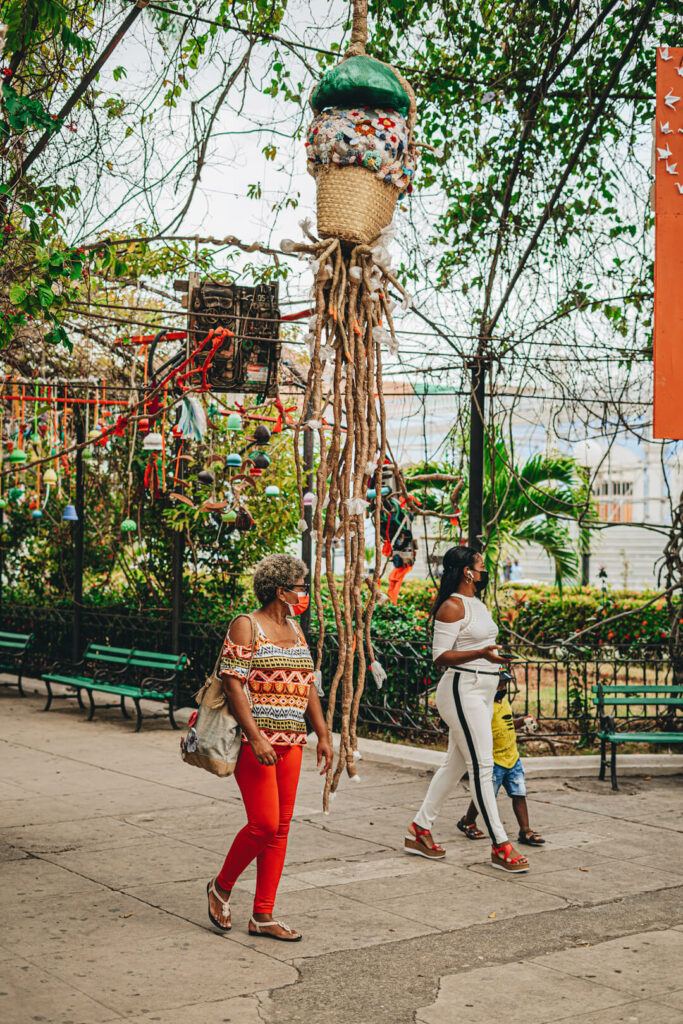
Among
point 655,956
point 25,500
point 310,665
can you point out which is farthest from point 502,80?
point 25,500

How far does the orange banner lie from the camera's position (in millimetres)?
4336

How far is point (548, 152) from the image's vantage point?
30.0ft

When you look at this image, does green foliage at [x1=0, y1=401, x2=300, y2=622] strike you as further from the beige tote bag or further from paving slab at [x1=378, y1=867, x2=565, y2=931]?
the beige tote bag

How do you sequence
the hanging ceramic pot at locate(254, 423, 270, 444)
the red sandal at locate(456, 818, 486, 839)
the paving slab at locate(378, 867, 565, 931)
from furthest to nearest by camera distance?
1. the hanging ceramic pot at locate(254, 423, 270, 444)
2. the red sandal at locate(456, 818, 486, 839)
3. the paving slab at locate(378, 867, 565, 931)

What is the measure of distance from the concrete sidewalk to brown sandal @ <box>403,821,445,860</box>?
2.5 inches

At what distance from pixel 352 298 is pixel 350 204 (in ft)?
0.98

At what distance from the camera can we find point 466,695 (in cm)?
604

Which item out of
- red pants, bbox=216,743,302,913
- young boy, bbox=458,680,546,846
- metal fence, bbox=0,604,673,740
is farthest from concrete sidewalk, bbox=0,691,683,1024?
metal fence, bbox=0,604,673,740

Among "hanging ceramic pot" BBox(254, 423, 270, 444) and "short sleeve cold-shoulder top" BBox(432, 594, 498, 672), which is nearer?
"short sleeve cold-shoulder top" BBox(432, 594, 498, 672)

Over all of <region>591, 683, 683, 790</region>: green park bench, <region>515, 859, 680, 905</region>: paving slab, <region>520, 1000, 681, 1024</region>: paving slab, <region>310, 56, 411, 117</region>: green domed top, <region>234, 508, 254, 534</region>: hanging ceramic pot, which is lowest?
<region>515, 859, 680, 905</region>: paving slab

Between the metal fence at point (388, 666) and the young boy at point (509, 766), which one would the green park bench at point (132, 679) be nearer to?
the metal fence at point (388, 666)

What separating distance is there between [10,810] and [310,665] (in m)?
3.65

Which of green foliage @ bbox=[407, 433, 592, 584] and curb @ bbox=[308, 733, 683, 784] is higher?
green foliage @ bbox=[407, 433, 592, 584]

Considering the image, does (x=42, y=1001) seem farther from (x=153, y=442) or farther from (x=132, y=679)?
(x=132, y=679)
